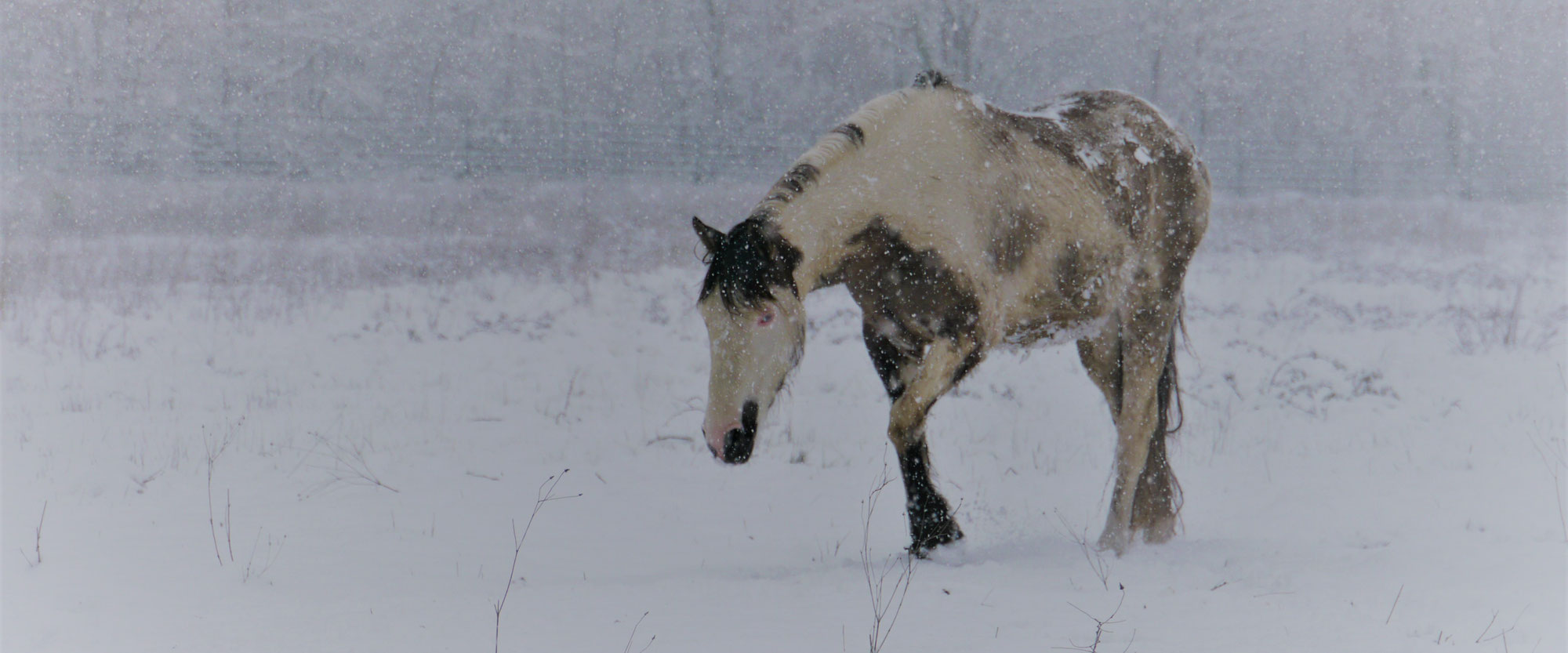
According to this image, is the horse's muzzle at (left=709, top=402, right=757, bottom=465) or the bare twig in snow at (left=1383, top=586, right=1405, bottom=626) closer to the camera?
the bare twig in snow at (left=1383, top=586, right=1405, bottom=626)

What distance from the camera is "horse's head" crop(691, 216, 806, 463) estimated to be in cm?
303

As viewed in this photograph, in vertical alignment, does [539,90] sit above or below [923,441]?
above

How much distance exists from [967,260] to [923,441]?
75 cm

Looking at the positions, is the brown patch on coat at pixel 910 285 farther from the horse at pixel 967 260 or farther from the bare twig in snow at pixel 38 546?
the bare twig in snow at pixel 38 546

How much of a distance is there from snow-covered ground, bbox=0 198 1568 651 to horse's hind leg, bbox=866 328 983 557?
0.64ft

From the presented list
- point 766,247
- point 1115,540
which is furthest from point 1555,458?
point 766,247

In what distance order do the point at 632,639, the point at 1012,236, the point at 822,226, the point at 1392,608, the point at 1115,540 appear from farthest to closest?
the point at 1115,540 < the point at 1012,236 < the point at 822,226 < the point at 1392,608 < the point at 632,639

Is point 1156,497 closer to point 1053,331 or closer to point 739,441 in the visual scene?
point 1053,331

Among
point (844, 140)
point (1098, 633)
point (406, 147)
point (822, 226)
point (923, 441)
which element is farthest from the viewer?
point (406, 147)

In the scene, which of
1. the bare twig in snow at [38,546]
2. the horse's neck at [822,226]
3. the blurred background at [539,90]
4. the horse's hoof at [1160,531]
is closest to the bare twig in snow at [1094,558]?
the horse's hoof at [1160,531]

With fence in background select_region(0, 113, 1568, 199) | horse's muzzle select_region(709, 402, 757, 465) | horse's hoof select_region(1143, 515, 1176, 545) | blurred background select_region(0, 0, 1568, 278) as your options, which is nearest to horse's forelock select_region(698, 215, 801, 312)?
horse's muzzle select_region(709, 402, 757, 465)

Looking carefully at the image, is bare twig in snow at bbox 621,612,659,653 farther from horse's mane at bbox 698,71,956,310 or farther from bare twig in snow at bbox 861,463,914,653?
horse's mane at bbox 698,71,956,310

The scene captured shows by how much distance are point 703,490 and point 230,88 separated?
998 cm

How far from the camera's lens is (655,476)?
15.6 ft
